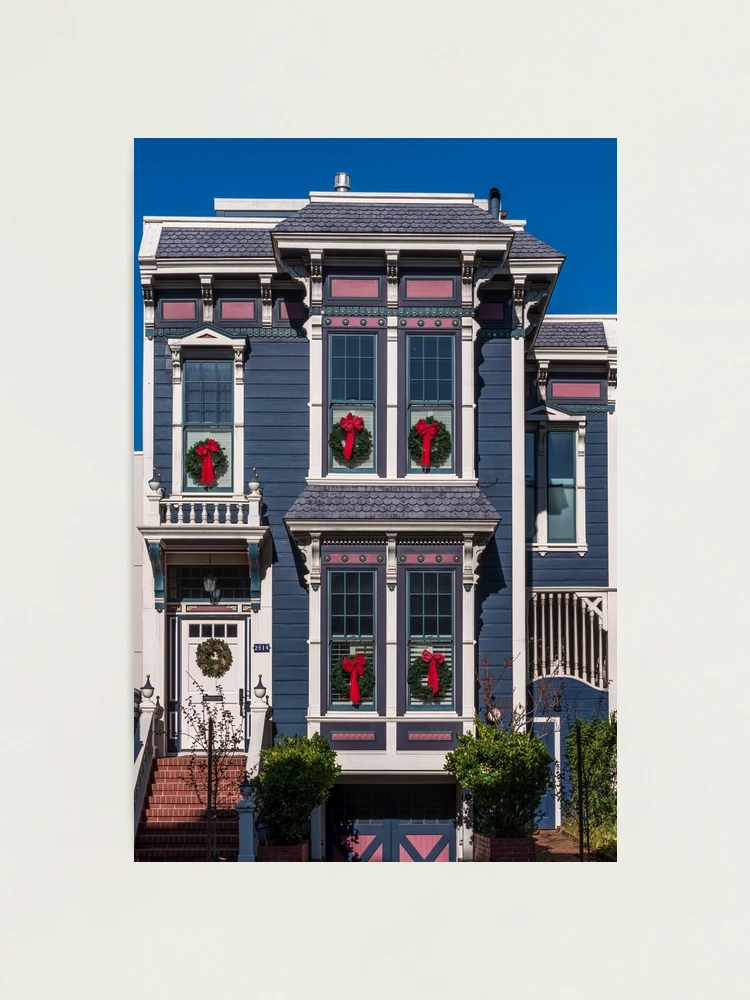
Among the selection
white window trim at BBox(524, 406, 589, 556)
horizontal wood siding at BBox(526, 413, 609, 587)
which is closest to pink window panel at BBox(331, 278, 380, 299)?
white window trim at BBox(524, 406, 589, 556)

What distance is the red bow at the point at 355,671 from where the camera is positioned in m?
11.4

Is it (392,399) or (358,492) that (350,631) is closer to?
(358,492)

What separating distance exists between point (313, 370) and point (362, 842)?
16.2 feet

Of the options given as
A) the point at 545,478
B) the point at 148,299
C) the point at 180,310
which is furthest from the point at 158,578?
the point at 545,478

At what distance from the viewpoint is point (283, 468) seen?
11.7m

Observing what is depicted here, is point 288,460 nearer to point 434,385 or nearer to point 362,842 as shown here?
point 434,385

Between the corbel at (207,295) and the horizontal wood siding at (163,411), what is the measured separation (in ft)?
1.76

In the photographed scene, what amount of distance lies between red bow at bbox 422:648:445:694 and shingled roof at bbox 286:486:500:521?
1.41 metres

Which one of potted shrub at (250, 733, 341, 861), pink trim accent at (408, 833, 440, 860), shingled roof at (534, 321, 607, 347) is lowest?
pink trim accent at (408, 833, 440, 860)

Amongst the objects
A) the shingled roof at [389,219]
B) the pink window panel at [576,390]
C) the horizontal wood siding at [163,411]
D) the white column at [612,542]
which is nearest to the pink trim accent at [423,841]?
the white column at [612,542]

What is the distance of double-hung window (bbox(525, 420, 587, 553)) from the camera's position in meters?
12.4

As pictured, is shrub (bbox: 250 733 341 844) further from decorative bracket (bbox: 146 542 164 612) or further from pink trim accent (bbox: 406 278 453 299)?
pink trim accent (bbox: 406 278 453 299)

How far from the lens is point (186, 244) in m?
11.9

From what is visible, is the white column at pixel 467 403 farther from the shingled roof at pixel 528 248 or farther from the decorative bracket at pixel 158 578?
the decorative bracket at pixel 158 578
